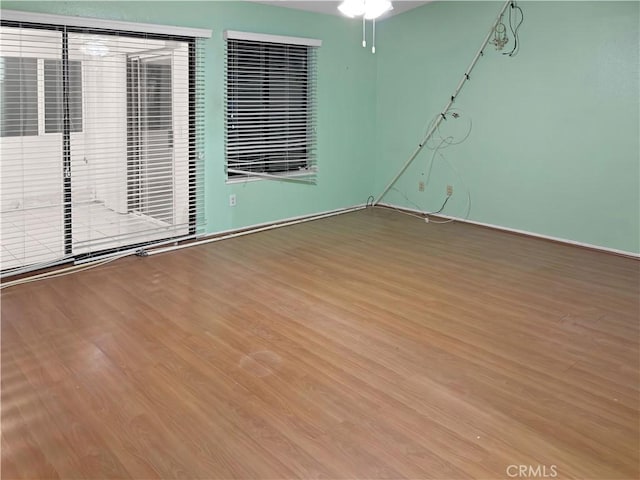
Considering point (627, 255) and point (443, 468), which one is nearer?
point (443, 468)

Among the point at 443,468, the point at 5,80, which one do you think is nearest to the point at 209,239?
the point at 5,80

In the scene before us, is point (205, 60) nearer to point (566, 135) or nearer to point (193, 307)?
point (193, 307)

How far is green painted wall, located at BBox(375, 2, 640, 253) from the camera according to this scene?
4.95 meters

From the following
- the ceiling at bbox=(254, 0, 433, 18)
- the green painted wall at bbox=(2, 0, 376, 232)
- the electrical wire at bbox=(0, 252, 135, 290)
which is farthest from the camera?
the ceiling at bbox=(254, 0, 433, 18)

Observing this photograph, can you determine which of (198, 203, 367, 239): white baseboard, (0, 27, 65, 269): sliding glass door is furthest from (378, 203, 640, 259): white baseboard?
(0, 27, 65, 269): sliding glass door

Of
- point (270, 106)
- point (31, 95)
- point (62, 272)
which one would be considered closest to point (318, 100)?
point (270, 106)

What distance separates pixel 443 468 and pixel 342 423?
0.46m

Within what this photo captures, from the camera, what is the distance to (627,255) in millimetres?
5020

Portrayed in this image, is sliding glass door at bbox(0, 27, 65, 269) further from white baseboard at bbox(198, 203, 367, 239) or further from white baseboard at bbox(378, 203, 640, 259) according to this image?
white baseboard at bbox(378, 203, 640, 259)

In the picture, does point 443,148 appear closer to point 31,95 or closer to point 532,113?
point 532,113

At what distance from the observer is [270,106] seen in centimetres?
581

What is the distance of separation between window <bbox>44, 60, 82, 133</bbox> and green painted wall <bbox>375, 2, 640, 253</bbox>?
3671mm

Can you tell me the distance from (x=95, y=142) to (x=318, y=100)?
2593 mm

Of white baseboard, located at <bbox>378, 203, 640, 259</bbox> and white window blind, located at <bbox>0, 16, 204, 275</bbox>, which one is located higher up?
white window blind, located at <bbox>0, 16, 204, 275</bbox>
